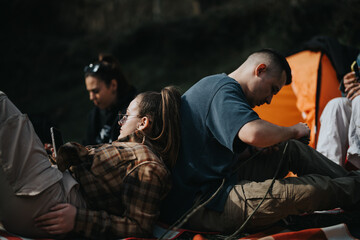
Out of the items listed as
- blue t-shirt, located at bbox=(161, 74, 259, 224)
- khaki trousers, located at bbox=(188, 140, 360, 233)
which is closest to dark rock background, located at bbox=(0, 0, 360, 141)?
khaki trousers, located at bbox=(188, 140, 360, 233)

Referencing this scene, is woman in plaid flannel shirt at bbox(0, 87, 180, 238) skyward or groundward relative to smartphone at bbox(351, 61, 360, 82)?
groundward

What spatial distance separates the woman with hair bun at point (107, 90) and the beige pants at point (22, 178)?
1.65 meters

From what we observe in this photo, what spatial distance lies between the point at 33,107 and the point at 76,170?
7.30 m

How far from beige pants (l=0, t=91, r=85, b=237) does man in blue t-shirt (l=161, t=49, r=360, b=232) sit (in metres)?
0.64

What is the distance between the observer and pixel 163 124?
199 cm

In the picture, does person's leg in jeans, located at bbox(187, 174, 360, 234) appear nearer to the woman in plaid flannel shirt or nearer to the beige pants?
the woman in plaid flannel shirt

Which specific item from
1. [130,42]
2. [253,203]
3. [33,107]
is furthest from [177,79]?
[253,203]

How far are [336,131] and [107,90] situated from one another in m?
2.03

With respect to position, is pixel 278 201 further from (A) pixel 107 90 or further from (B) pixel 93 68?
(B) pixel 93 68

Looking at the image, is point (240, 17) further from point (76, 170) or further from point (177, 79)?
point (76, 170)

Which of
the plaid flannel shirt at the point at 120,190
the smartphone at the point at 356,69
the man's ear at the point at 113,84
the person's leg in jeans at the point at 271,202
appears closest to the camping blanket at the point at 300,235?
the person's leg in jeans at the point at 271,202

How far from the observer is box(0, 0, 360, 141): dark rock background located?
24.1 ft

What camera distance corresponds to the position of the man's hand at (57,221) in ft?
5.51

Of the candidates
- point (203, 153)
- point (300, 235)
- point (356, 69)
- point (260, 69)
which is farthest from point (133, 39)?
point (300, 235)
